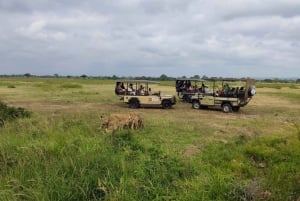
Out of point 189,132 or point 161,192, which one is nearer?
point 161,192

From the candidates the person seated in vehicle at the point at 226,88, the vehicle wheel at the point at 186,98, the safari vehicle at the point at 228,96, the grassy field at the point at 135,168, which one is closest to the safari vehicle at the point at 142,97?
the safari vehicle at the point at 228,96

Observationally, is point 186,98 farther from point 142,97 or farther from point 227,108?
point 227,108

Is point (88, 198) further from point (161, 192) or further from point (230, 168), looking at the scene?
point (230, 168)

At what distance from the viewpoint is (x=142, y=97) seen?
80.3 ft

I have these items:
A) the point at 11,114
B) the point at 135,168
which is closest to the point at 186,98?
the point at 11,114

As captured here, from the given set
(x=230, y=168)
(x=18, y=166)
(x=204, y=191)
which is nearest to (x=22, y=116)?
(x=18, y=166)

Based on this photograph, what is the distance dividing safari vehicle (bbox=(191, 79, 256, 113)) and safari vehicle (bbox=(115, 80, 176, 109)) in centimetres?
167

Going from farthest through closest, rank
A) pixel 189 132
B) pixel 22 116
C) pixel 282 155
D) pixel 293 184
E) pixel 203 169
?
pixel 22 116, pixel 189 132, pixel 282 155, pixel 203 169, pixel 293 184

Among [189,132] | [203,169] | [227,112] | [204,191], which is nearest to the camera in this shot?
[204,191]

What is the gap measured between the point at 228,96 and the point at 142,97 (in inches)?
198

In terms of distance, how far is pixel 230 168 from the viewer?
915 cm

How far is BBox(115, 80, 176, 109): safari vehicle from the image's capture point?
24.3m

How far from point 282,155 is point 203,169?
249 cm

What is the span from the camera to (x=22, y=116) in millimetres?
16641
